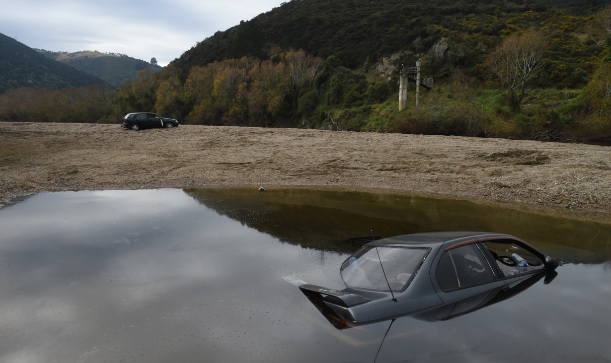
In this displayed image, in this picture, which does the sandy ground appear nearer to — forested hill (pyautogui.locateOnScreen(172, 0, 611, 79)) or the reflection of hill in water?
the reflection of hill in water

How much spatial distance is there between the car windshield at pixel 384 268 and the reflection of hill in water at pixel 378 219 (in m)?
2.93

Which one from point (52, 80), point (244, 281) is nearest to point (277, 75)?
point (244, 281)

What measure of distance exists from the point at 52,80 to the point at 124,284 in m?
117

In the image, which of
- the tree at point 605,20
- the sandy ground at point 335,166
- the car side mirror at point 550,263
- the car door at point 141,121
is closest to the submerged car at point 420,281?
the car side mirror at point 550,263

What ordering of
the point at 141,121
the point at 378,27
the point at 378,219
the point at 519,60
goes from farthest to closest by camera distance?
1. the point at 378,27
2. the point at 519,60
3. the point at 141,121
4. the point at 378,219

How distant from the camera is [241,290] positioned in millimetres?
6395

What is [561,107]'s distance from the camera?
88.3 ft

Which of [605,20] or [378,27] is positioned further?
[378,27]

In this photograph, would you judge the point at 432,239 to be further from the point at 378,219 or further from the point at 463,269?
the point at 378,219

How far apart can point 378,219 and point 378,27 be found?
173ft

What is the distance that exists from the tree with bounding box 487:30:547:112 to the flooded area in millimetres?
27233

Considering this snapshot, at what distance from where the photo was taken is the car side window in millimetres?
4867

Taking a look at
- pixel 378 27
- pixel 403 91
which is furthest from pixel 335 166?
pixel 378 27

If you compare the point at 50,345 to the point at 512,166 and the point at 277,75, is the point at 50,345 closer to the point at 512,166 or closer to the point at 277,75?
the point at 512,166
